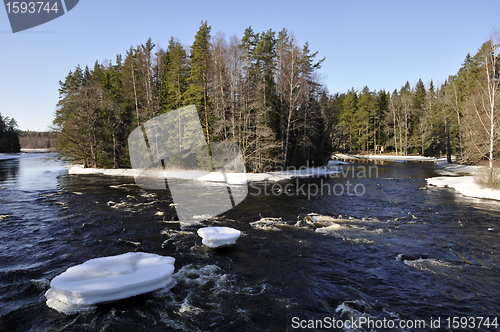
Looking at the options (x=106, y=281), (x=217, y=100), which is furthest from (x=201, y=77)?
(x=106, y=281)

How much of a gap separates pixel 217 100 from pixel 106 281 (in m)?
23.8

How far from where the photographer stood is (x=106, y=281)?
5.99m

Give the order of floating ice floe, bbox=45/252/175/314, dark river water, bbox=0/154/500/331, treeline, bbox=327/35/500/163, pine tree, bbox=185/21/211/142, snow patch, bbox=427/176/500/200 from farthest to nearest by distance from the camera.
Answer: treeline, bbox=327/35/500/163 < pine tree, bbox=185/21/211/142 < snow patch, bbox=427/176/500/200 < floating ice floe, bbox=45/252/175/314 < dark river water, bbox=0/154/500/331

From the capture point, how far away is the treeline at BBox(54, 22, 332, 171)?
27.9 metres

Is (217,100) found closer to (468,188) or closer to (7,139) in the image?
(468,188)

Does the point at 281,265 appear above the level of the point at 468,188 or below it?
below

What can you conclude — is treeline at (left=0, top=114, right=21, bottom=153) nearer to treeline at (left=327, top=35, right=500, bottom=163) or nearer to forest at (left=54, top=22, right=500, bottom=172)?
forest at (left=54, top=22, right=500, bottom=172)

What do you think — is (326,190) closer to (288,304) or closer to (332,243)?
(332,243)

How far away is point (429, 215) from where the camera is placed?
43.7 feet

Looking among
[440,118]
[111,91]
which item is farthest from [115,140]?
[440,118]

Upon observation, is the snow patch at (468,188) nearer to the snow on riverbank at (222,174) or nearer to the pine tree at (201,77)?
the snow on riverbank at (222,174)

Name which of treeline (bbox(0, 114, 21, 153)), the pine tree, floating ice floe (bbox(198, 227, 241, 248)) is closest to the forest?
the pine tree

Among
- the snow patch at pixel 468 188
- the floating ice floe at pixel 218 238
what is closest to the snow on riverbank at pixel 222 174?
the snow patch at pixel 468 188

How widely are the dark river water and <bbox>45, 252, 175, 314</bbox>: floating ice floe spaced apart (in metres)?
0.22
